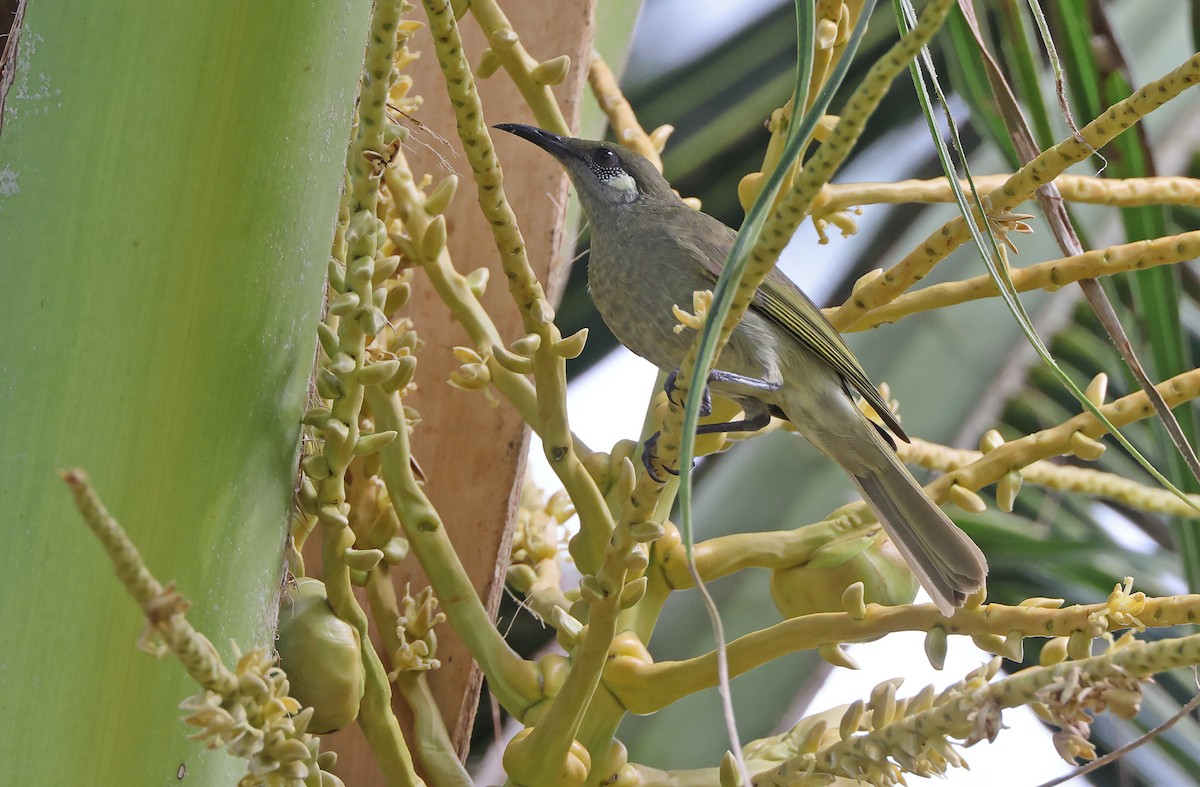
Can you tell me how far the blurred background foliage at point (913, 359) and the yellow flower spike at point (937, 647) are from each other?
51cm

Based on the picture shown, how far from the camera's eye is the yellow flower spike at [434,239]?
82 centimetres

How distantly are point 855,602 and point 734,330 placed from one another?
0.55m

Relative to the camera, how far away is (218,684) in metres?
0.41

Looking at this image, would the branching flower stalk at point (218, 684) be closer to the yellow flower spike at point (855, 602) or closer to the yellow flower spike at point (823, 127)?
the yellow flower spike at point (855, 602)

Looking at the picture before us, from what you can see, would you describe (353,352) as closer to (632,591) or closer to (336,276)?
(336,276)

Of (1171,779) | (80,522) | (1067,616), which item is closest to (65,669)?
(80,522)

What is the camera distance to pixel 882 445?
1262 millimetres

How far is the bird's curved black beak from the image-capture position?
986mm

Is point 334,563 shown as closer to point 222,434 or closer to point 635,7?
point 222,434

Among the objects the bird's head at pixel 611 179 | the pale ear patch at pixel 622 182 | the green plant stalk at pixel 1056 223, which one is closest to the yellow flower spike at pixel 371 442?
the green plant stalk at pixel 1056 223

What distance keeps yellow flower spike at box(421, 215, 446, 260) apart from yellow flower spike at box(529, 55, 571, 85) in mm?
120

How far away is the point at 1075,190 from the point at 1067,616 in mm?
375

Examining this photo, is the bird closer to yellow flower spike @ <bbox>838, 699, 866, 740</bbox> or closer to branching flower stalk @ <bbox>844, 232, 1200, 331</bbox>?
branching flower stalk @ <bbox>844, 232, 1200, 331</bbox>

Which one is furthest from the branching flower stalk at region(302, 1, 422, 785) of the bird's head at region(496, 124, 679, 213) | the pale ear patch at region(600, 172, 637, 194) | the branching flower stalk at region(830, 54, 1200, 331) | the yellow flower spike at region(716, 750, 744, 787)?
the pale ear patch at region(600, 172, 637, 194)
